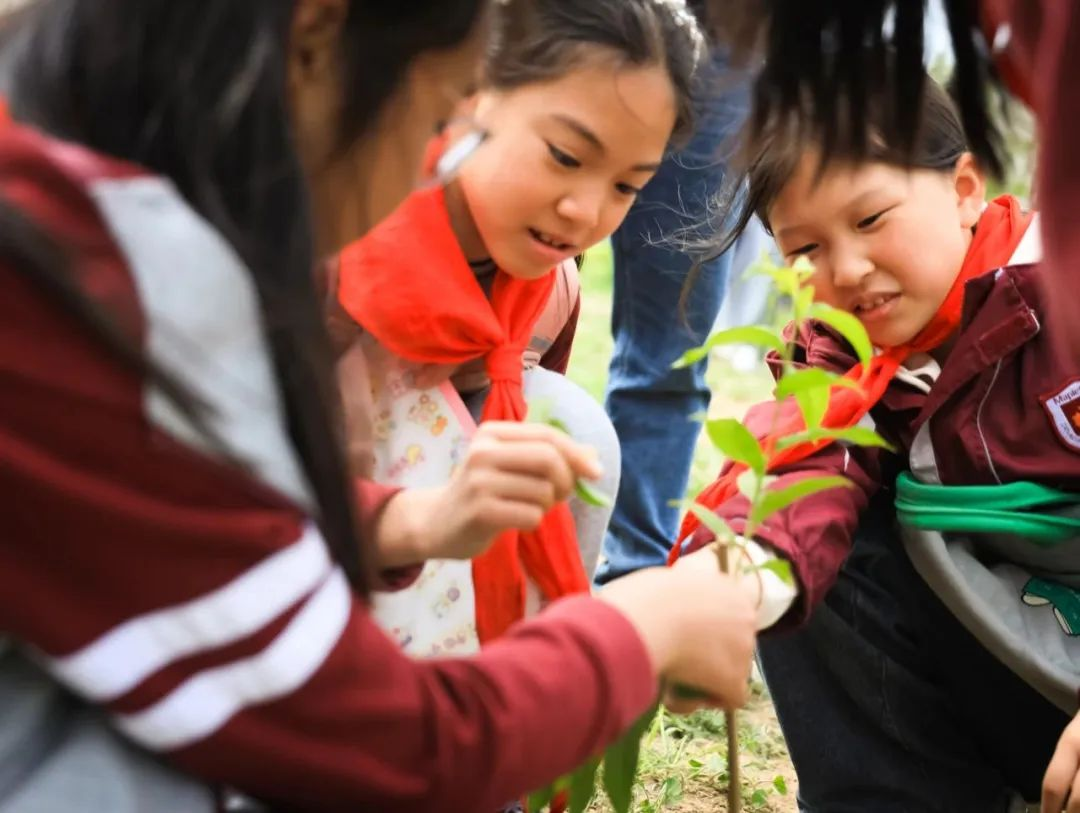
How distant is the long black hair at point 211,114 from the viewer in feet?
2.26

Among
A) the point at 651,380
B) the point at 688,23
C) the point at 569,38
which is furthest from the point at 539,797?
the point at 651,380

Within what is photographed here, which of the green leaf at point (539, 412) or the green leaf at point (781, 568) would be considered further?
the green leaf at point (781, 568)

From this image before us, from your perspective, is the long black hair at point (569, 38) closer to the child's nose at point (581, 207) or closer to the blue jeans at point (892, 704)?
the child's nose at point (581, 207)

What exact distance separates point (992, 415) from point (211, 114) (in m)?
0.93

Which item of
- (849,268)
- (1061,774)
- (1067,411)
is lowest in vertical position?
(1061,774)

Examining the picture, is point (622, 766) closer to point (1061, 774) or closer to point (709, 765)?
point (1061, 774)

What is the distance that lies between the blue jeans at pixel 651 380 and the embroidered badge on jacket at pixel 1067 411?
2.36 ft

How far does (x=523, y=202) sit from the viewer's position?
1378 millimetres

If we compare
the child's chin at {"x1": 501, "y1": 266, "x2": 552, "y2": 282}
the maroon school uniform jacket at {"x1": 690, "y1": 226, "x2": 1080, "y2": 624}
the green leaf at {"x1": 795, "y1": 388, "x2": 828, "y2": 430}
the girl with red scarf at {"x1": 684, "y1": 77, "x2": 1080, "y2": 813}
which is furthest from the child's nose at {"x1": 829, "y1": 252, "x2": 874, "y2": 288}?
the green leaf at {"x1": 795, "y1": 388, "x2": 828, "y2": 430}

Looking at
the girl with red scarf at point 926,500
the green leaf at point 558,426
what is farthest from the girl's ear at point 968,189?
the green leaf at point 558,426

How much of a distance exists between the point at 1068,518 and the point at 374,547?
2.37 feet

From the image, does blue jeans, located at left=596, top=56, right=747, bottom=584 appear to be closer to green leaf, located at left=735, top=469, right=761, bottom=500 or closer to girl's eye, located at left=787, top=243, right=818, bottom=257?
girl's eye, located at left=787, top=243, right=818, bottom=257

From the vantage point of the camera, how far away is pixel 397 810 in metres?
0.73

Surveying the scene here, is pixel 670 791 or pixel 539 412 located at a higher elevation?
pixel 539 412
